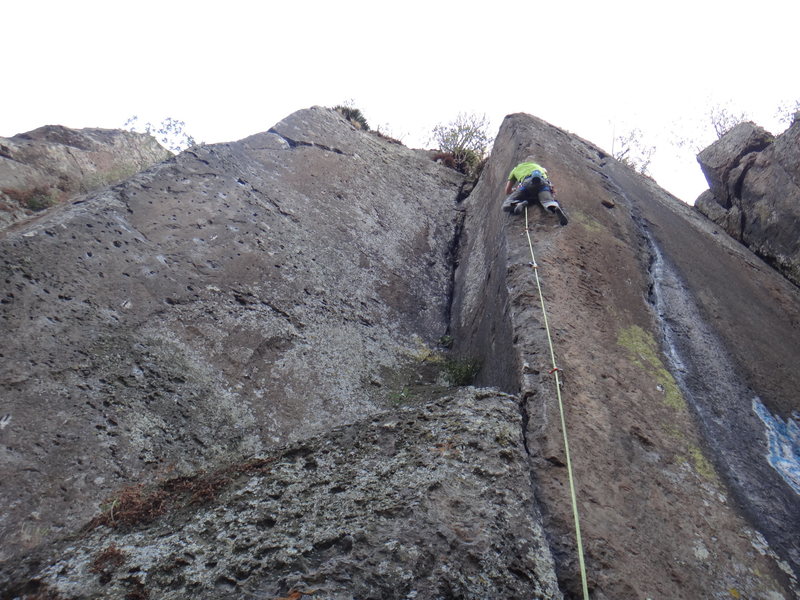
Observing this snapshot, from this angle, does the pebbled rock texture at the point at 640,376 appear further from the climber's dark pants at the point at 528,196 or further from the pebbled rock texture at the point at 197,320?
the pebbled rock texture at the point at 197,320

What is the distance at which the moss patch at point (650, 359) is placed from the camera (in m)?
3.90

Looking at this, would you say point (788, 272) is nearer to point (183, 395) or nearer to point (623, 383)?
point (623, 383)

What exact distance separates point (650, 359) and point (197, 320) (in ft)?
11.4

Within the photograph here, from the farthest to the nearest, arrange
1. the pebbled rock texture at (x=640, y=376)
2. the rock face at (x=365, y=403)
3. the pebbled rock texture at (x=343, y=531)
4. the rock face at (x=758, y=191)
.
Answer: the rock face at (x=758, y=191) → the pebbled rock texture at (x=640, y=376) → the rock face at (x=365, y=403) → the pebbled rock texture at (x=343, y=531)

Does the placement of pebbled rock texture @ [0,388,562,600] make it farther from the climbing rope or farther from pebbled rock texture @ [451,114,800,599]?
pebbled rock texture @ [451,114,800,599]

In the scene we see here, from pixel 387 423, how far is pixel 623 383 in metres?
1.75

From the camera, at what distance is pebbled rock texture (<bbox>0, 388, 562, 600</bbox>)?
219cm

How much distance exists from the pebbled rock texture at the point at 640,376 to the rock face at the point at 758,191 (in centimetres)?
76

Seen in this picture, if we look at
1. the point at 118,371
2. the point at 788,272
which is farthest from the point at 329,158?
the point at 788,272

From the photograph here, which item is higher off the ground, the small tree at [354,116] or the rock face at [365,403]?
the small tree at [354,116]

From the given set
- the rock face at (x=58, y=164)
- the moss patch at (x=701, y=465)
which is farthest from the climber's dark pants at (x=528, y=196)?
the rock face at (x=58, y=164)

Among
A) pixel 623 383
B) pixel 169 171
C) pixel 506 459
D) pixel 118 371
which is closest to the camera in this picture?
pixel 506 459

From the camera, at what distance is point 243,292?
15.4 feet

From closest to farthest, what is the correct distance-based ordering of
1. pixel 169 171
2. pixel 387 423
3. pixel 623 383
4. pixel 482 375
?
pixel 387 423 < pixel 623 383 < pixel 482 375 < pixel 169 171
